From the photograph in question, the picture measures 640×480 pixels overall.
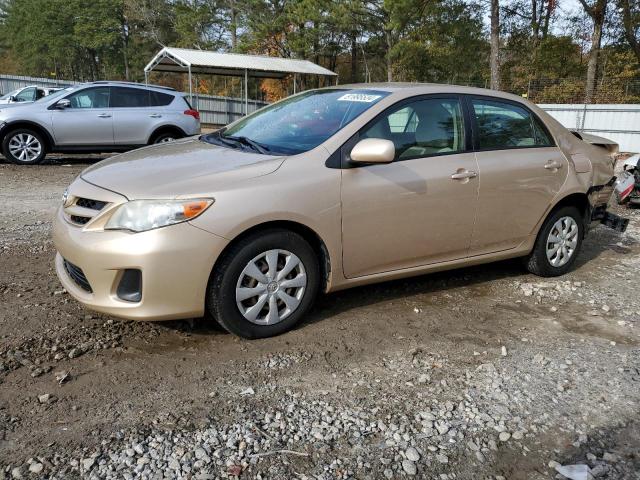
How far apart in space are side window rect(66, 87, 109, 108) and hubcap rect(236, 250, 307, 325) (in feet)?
30.5

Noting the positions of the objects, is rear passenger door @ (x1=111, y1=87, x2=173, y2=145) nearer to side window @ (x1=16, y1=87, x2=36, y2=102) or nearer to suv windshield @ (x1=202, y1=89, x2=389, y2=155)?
suv windshield @ (x1=202, y1=89, x2=389, y2=155)

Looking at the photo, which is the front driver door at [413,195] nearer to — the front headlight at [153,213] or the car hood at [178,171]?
the car hood at [178,171]

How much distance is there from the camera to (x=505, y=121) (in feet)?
15.0

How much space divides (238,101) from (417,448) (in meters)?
28.9

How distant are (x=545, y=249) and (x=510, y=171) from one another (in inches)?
37.5

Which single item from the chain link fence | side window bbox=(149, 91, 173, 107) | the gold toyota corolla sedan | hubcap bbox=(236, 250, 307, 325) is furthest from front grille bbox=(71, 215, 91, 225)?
the chain link fence

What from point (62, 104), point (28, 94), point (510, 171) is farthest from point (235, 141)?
point (28, 94)

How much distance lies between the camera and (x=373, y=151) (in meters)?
3.50

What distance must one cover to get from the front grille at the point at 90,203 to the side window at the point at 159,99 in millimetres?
8968

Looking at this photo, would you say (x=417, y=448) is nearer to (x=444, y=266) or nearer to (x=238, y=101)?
(x=444, y=266)

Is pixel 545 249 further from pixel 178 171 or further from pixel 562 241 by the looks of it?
pixel 178 171

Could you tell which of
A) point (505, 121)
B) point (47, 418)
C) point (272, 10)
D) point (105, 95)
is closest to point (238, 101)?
point (272, 10)

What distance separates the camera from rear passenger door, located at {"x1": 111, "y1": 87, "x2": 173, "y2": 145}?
37.2ft

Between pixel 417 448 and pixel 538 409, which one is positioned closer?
pixel 417 448
